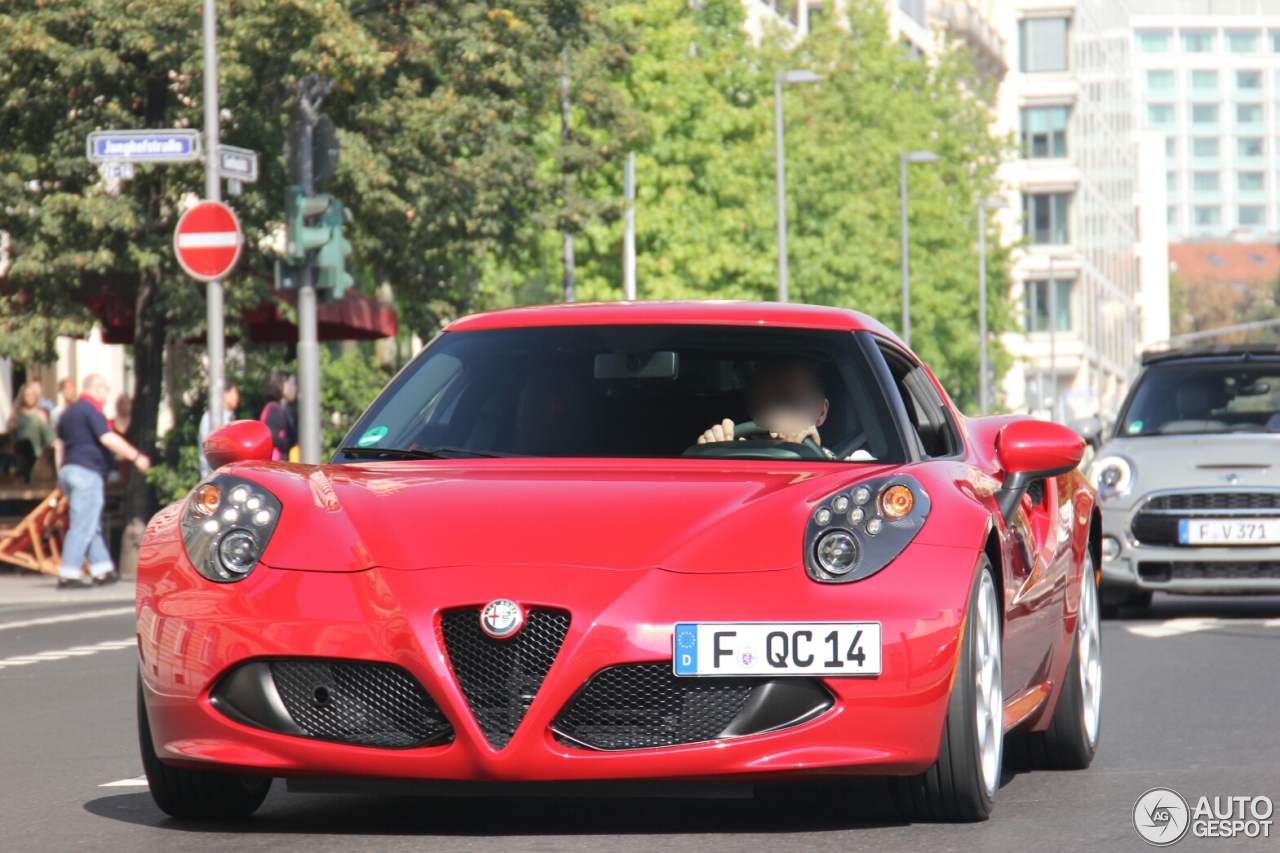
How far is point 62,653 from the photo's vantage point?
13.3 metres

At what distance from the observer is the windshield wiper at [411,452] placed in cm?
630

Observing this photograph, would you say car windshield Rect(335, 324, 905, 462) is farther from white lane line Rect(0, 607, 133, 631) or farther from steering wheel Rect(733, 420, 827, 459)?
white lane line Rect(0, 607, 133, 631)

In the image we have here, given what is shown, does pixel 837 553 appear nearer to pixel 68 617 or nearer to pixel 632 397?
pixel 632 397

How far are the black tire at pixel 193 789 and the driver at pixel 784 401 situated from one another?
1.53 m

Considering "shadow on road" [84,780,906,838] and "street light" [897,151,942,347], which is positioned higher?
"street light" [897,151,942,347]

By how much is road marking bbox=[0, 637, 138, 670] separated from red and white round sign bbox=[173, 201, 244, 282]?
606 centimetres

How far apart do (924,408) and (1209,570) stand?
747cm

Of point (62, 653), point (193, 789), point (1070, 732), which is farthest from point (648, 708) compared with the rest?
point (62, 653)

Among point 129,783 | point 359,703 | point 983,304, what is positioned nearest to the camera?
point 359,703

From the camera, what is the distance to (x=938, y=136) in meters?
60.2

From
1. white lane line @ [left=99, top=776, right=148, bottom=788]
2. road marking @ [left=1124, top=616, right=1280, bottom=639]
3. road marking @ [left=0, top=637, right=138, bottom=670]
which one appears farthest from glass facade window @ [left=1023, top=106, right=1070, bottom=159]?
white lane line @ [left=99, top=776, right=148, bottom=788]

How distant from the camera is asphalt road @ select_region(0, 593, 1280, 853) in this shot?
563 centimetres

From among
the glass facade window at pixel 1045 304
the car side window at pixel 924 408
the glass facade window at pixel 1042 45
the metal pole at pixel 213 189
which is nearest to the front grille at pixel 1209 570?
the car side window at pixel 924 408

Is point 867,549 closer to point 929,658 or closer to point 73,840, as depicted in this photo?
point 929,658
